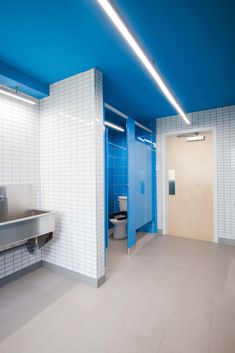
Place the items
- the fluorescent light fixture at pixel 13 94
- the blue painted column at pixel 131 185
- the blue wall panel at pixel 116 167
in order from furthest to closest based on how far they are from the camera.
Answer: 1. the blue wall panel at pixel 116 167
2. the blue painted column at pixel 131 185
3. the fluorescent light fixture at pixel 13 94

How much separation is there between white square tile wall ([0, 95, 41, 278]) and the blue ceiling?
53cm

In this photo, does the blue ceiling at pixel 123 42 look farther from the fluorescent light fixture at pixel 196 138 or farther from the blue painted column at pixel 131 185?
the fluorescent light fixture at pixel 196 138

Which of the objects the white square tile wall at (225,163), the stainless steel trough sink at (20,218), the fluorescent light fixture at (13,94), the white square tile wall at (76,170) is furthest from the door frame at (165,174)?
the fluorescent light fixture at (13,94)

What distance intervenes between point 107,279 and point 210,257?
1.82 metres

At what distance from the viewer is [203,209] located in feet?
13.2

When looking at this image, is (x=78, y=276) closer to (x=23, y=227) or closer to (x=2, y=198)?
(x=23, y=227)

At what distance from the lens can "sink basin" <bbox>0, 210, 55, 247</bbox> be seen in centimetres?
189

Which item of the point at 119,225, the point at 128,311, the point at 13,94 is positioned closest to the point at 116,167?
the point at 119,225

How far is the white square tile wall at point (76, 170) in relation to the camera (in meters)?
2.33

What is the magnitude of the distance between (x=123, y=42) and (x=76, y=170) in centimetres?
153

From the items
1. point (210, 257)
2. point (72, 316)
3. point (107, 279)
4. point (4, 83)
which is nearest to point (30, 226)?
point (72, 316)

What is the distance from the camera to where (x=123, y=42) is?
73.0 inches

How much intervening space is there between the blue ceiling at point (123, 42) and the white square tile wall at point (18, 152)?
0.53m

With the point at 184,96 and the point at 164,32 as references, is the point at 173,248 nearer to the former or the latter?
the point at 184,96
